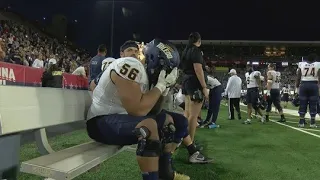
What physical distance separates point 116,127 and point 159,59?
75 cm

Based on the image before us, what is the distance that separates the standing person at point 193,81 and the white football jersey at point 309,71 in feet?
20.4

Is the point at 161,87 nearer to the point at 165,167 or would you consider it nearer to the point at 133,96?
the point at 133,96

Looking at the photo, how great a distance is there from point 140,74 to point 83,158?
87cm

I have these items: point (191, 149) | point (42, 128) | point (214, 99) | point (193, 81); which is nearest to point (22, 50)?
point (214, 99)

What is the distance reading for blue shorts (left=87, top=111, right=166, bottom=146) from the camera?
3.47 metres

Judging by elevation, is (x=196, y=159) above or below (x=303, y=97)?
below

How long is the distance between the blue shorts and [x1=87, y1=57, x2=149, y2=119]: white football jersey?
0.10 metres

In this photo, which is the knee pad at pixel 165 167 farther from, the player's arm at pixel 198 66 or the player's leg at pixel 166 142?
the player's arm at pixel 198 66

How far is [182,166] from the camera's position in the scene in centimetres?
538

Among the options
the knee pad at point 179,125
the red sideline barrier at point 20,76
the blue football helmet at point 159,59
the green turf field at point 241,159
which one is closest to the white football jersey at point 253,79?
the green turf field at point 241,159

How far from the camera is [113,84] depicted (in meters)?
3.70

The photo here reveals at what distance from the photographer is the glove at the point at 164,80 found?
3541mm

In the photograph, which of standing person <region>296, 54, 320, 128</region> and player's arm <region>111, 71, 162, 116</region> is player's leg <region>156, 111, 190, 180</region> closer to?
player's arm <region>111, 71, 162, 116</region>

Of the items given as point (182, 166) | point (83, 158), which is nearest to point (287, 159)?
point (182, 166)
